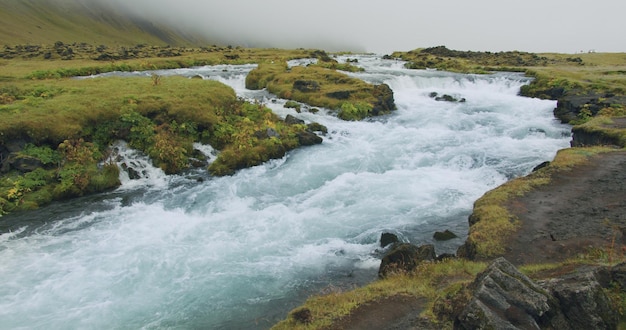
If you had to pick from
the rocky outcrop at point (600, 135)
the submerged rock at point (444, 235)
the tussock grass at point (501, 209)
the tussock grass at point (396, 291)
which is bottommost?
the submerged rock at point (444, 235)

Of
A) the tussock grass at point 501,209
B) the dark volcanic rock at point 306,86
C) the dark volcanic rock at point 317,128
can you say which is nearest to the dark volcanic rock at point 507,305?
the tussock grass at point 501,209

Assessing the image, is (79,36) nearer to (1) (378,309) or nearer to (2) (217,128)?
(2) (217,128)

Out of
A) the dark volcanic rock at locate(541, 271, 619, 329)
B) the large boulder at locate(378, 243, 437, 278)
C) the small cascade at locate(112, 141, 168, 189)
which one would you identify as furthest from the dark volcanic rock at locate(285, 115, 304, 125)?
the dark volcanic rock at locate(541, 271, 619, 329)

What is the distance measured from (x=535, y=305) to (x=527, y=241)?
8014 mm

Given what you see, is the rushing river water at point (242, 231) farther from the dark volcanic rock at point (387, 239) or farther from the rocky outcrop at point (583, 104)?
the rocky outcrop at point (583, 104)

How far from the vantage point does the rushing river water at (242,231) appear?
14.9 metres

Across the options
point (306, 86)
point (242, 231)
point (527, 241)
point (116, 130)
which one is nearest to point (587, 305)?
point (527, 241)

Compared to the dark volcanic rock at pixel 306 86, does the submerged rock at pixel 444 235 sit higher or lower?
lower

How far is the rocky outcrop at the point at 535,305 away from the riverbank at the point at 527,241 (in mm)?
524

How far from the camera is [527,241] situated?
15.9 m

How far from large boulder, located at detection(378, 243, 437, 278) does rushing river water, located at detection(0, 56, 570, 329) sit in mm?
1055

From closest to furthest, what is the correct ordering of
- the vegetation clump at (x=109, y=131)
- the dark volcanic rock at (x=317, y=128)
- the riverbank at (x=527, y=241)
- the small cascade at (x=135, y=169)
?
the riverbank at (x=527, y=241) < the vegetation clump at (x=109, y=131) < the small cascade at (x=135, y=169) < the dark volcanic rock at (x=317, y=128)

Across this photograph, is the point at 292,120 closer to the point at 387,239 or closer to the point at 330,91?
the point at 330,91

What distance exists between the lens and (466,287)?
10.4 meters
